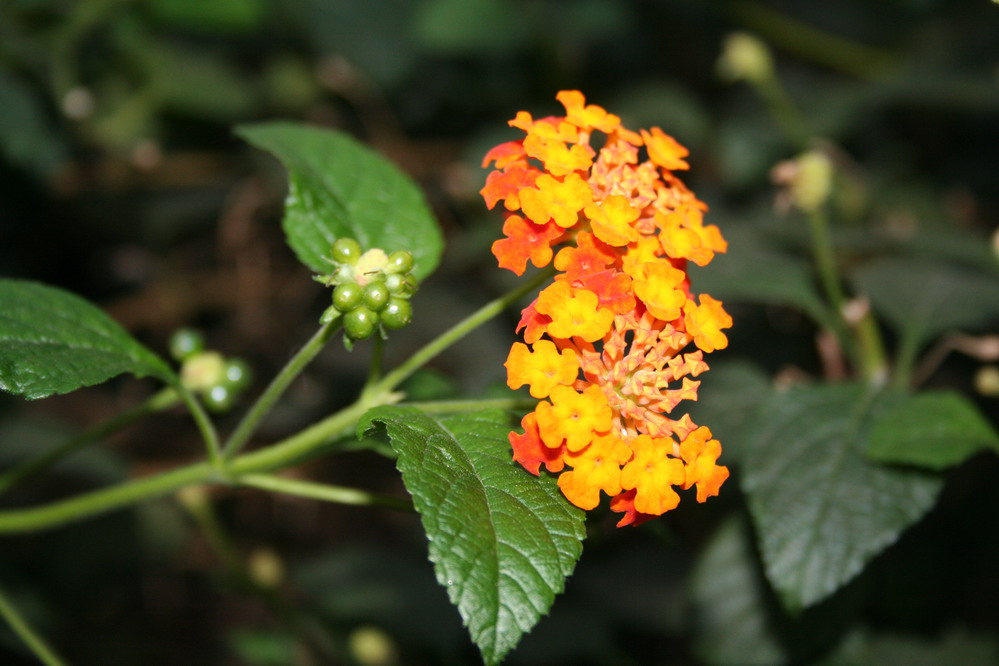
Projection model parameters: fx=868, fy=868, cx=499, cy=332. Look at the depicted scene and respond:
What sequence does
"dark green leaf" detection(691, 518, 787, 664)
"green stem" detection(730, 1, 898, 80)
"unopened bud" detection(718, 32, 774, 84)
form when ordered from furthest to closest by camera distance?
"green stem" detection(730, 1, 898, 80), "unopened bud" detection(718, 32, 774, 84), "dark green leaf" detection(691, 518, 787, 664)

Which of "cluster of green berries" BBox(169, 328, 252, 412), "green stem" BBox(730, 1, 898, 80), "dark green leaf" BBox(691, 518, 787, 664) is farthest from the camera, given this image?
"green stem" BBox(730, 1, 898, 80)

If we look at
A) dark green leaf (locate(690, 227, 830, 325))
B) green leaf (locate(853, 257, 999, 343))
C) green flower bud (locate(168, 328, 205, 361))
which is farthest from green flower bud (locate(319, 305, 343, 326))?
green leaf (locate(853, 257, 999, 343))

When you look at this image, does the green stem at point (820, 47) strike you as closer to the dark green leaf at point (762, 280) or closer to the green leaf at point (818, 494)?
the dark green leaf at point (762, 280)

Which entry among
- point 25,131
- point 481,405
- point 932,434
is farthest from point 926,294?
point 25,131

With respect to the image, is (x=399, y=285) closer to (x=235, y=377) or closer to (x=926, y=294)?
(x=235, y=377)

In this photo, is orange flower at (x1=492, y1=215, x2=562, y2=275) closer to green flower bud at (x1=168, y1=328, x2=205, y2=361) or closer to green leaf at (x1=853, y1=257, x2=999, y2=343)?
green flower bud at (x1=168, y1=328, x2=205, y2=361)

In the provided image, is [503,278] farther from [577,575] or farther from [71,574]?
[71,574]

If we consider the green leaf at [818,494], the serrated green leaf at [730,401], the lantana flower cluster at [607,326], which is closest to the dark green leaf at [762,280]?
the serrated green leaf at [730,401]
